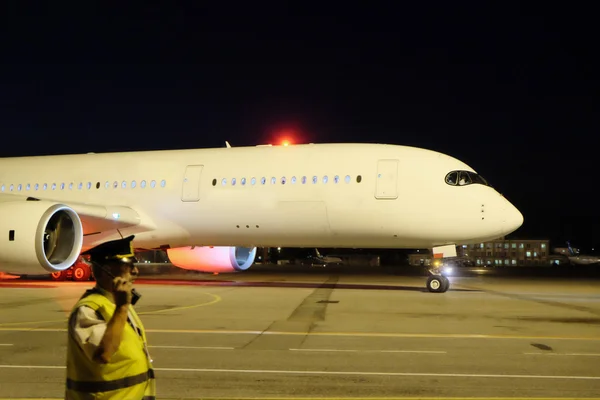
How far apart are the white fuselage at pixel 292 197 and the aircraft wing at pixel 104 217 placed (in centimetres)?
19

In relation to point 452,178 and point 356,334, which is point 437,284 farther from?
point 356,334

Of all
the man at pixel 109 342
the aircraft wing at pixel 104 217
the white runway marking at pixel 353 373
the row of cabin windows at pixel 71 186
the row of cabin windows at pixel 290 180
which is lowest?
the white runway marking at pixel 353 373

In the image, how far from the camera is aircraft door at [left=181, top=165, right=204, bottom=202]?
57.0 feet

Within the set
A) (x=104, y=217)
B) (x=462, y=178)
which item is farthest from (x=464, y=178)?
(x=104, y=217)

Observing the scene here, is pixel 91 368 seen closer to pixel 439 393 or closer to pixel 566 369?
pixel 439 393

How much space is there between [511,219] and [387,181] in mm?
3143

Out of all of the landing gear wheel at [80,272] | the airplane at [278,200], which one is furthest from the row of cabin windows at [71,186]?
the landing gear wheel at [80,272]

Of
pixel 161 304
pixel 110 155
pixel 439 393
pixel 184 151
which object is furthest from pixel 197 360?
pixel 110 155

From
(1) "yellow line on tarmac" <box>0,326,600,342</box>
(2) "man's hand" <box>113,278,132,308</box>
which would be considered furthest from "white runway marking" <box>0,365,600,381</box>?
(2) "man's hand" <box>113,278,132,308</box>

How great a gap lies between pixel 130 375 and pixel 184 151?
16.0 m

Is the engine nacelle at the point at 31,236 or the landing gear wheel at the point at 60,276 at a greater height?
the engine nacelle at the point at 31,236

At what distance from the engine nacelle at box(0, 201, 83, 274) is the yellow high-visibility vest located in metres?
10.2

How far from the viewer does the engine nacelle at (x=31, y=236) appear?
12.7 m

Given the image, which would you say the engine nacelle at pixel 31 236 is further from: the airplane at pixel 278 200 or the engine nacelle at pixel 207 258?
the engine nacelle at pixel 207 258
